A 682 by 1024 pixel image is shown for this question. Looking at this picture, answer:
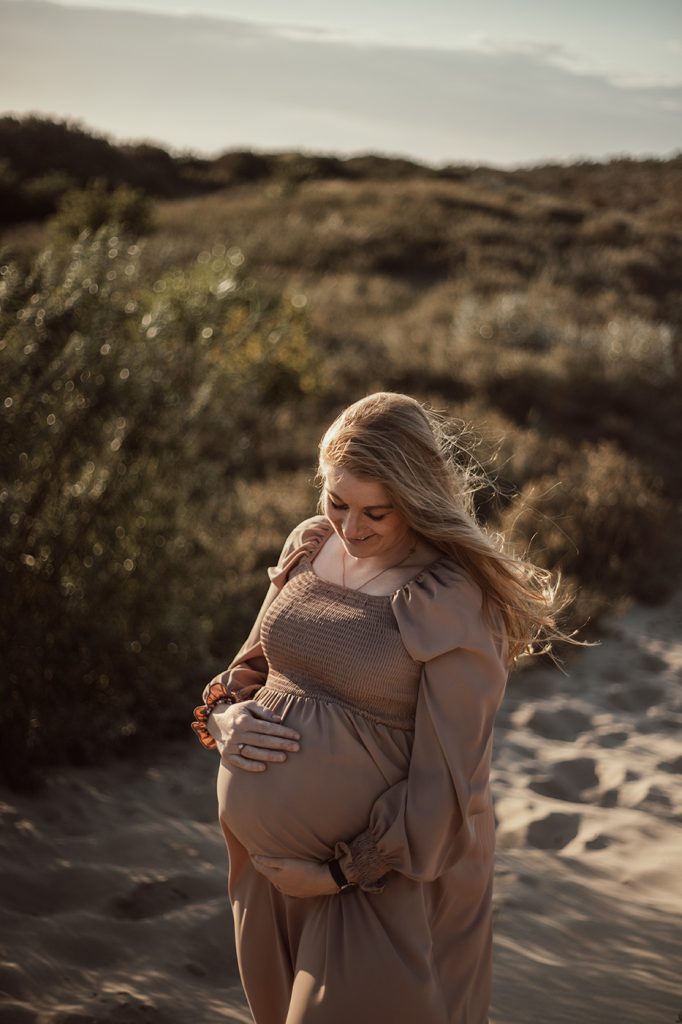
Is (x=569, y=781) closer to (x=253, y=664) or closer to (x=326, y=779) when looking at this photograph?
(x=253, y=664)

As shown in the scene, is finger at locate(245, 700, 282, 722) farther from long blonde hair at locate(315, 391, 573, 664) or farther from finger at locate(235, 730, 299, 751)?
long blonde hair at locate(315, 391, 573, 664)

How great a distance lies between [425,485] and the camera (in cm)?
251

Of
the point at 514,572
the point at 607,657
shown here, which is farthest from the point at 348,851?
the point at 607,657

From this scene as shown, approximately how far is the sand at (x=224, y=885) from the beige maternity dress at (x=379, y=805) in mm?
942

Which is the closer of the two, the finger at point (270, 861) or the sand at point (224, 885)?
the finger at point (270, 861)

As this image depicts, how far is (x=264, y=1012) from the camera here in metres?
2.66

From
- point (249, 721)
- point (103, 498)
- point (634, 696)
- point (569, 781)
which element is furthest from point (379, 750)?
point (634, 696)

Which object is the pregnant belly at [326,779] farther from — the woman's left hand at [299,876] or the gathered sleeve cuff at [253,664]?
the gathered sleeve cuff at [253,664]

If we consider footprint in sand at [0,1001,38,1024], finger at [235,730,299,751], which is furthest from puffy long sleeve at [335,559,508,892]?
footprint in sand at [0,1001,38,1024]

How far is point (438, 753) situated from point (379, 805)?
0.21 m

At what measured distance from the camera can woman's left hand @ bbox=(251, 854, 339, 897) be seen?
2.38 m

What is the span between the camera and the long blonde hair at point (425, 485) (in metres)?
2.46

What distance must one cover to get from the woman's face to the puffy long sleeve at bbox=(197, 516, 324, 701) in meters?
0.28

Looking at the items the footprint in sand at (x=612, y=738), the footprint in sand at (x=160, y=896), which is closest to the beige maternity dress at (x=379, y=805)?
the footprint in sand at (x=160, y=896)
